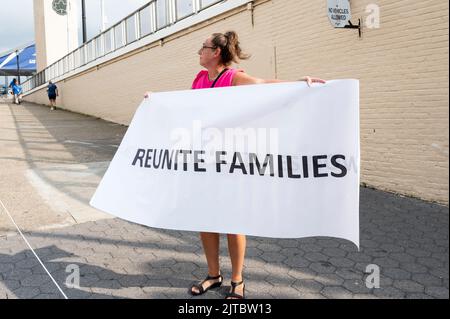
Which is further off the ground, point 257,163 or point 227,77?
point 227,77

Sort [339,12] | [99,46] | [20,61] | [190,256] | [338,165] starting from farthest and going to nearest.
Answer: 1. [20,61]
2. [99,46]
3. [339,12]
4. [190,256]
5. [338,165]

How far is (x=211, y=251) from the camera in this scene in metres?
3.05

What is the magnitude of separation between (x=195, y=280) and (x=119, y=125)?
44.8 feet

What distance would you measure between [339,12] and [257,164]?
430cm

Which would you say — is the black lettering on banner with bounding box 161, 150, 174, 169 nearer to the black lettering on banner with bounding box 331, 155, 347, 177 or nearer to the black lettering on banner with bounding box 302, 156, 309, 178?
the black lettering on banner with bounding box 302, 156, 309, 178

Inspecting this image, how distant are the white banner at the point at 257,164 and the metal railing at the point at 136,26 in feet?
25.6

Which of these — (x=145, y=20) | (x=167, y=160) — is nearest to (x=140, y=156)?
(x=167, y=160)

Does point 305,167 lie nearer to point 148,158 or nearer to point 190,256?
point 148,158

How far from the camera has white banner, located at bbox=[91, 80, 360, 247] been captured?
8.33 ft

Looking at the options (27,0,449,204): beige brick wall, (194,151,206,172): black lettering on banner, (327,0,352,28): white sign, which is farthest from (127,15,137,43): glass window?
(194,151,206,172): black lettering on banner

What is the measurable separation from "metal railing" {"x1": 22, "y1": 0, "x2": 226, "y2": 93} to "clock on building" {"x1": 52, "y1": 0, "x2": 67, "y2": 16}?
37.8 ft

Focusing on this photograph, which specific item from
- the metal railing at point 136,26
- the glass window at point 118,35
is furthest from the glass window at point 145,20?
the glass window at point 118,35
